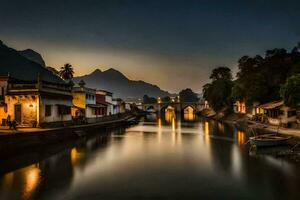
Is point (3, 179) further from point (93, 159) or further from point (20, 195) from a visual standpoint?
point (93, 159)

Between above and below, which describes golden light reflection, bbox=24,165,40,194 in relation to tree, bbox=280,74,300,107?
below

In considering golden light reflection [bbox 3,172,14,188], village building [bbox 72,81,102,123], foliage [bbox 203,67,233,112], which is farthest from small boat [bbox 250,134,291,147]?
foliage [bbox 203,67,233,112]

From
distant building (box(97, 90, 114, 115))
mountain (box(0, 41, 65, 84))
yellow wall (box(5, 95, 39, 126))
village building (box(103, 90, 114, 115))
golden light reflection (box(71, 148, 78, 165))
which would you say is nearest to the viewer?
golden light reflection (box(71, 148, 78, 165))

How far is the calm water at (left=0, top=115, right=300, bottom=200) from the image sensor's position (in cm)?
2066

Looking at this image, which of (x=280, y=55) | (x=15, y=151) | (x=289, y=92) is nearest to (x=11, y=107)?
(x=15, y=151)

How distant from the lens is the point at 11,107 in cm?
4278

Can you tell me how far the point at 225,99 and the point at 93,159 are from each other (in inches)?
3056

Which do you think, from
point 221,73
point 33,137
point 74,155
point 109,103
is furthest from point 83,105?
point 221,73

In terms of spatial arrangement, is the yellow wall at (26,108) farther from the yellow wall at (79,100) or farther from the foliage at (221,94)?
the foliage at (221,94)

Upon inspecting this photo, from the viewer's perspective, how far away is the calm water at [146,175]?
20.7 metres

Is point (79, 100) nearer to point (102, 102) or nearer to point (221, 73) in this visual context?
point (102, 102)

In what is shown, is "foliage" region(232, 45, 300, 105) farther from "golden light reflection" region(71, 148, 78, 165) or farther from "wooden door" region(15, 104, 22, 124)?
"wooden door" region(15, 104, 22, 124)

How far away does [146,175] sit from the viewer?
26.1 m

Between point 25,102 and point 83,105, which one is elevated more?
point 83,105
